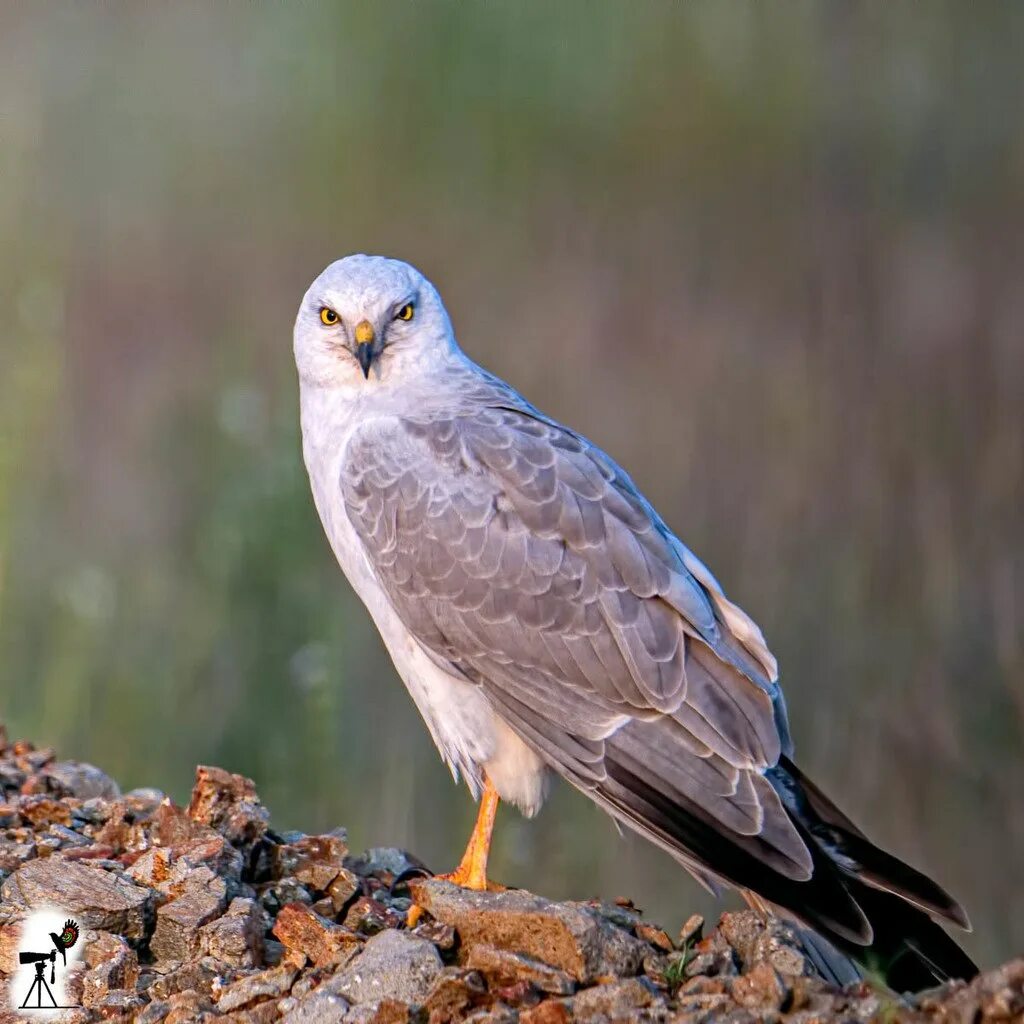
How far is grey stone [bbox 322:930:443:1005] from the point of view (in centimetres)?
322

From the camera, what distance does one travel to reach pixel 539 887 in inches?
222

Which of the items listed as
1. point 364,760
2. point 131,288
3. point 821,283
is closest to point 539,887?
point 364,760

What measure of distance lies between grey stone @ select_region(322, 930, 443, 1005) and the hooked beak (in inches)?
65.7

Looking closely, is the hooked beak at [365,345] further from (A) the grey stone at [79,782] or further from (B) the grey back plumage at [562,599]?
(A) the grey stone at [79,782]

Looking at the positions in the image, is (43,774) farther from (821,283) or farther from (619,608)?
(821,283)

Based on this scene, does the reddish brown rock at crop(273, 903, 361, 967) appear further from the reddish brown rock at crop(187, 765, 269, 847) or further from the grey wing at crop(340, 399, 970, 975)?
the grey wing at crop(340, 399, 970, 975)

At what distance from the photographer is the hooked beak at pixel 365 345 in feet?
14.4

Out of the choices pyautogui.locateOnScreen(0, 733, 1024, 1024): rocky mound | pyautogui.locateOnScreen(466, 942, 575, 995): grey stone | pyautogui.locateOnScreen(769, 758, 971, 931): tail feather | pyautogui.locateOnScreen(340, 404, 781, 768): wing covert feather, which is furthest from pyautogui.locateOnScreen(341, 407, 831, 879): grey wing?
pyautogui.locateOnScreen(466, 942, 575, 995): grey stone

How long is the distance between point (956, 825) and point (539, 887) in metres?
1.55

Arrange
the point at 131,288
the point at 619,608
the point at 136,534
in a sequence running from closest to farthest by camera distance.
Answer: the point at 619,608, the point at 136,534, the point at 131,288

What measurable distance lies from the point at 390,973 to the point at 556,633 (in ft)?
3.47

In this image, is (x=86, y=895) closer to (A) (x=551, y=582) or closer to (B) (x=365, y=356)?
(A) (x=551, y=582)

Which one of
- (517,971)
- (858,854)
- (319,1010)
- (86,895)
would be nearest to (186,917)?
(86,895)

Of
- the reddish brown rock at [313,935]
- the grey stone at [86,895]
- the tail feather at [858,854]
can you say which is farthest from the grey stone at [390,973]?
the tail feather at [858,854]
